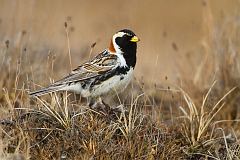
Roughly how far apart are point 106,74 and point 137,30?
8912mm

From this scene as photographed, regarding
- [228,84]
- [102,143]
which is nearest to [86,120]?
[102,143]

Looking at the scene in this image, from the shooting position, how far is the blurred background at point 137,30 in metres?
9.55

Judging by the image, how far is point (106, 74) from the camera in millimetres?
7145

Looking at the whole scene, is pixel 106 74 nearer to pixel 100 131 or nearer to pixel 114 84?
pixel 114 84

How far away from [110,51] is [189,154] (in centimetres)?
132

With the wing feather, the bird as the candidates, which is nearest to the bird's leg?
the bird

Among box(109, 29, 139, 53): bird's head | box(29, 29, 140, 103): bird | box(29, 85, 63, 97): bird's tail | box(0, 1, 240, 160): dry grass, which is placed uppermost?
box(109, 29, 139, 53): bird's head

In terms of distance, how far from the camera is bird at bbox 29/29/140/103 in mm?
7117

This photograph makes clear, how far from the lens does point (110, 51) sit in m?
7.34

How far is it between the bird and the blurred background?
1.05ft

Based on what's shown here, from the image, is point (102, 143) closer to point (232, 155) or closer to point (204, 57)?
point (232, 155)

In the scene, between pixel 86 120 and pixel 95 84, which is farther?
pixel 95 84

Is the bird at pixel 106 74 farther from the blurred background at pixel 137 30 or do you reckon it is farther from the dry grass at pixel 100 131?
the blurred background at pixel 137 30

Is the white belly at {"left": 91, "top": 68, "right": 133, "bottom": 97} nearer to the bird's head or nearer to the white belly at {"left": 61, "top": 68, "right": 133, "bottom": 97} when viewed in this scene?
the white belly at {"left": 61, "top": 68, "right": 133, "bottom": 97}
